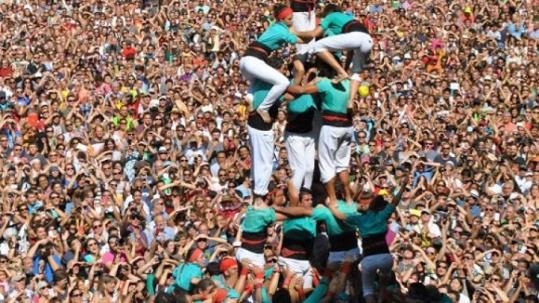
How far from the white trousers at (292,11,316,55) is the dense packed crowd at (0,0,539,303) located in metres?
0.45

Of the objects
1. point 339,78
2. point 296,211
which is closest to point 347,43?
point 339,78

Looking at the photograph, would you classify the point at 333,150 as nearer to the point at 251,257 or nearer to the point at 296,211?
the point at 296,211

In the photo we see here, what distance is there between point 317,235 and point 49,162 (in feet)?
20.0

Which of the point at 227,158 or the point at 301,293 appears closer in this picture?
the point at 301,293

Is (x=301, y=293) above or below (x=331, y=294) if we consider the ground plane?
Answer: below

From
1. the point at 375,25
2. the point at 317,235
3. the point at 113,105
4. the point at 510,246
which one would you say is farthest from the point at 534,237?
the point at 375,25

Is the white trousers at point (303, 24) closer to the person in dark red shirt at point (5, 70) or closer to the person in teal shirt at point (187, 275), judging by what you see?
the person in teal shirt at point (187, 275)

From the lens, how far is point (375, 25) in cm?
2728

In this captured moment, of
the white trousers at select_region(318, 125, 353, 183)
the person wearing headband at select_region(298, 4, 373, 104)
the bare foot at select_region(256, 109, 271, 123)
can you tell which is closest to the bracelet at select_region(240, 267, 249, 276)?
the white trousers at select_region(318, 125, 353, 183)

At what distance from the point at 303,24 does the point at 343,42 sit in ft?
1.69

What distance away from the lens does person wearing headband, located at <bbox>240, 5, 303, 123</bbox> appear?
13359mm

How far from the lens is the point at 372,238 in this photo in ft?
44.5

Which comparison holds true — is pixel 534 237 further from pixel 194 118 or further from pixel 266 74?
pixel 194 118

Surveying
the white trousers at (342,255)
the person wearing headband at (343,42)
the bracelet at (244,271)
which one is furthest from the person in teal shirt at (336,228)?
the person wearing headband at (343,42)
